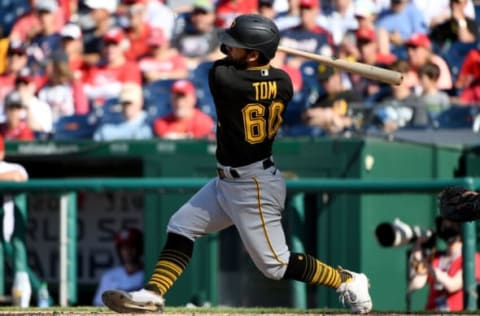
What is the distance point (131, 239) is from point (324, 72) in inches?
80.7

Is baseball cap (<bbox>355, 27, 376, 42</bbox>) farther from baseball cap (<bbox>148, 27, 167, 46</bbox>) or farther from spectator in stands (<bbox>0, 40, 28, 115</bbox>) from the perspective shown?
spectator in stands (<bbox>0, 40, 28, 115</bbox>)

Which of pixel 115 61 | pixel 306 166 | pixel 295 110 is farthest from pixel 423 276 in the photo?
pixel 115 61

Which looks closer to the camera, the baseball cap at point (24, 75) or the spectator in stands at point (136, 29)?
the baseball cap at point (24, 75)

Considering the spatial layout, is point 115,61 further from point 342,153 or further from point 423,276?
point 423,276

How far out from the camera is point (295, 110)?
385 inches

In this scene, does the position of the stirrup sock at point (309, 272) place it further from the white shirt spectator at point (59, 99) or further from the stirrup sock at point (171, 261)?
the white shirt spectator at point (59, 99)

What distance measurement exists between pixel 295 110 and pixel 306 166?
77 cm

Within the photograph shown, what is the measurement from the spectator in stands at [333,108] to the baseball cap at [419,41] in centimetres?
81

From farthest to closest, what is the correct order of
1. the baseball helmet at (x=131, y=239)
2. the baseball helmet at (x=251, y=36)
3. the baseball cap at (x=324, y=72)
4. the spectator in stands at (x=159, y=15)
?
the spectator in stands at (x=159, y=15) < the baseball cap at (x=324, y=72) < the baseball helmet at (x=131, y=239) < the baseball helmet at (x=251, y=36)

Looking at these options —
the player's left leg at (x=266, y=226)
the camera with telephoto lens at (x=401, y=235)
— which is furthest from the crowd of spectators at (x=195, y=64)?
the player's left leg at (x=266, y=226)

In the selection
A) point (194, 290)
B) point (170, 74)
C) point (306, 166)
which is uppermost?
point (170, 74)

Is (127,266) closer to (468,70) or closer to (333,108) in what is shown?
(333,108)

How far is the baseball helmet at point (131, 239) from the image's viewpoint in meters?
9.23

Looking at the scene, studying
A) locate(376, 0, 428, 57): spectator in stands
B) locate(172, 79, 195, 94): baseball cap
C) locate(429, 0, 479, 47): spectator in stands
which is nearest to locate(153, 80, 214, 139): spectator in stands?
locate(172, 79, 195, 94): baseball cap
